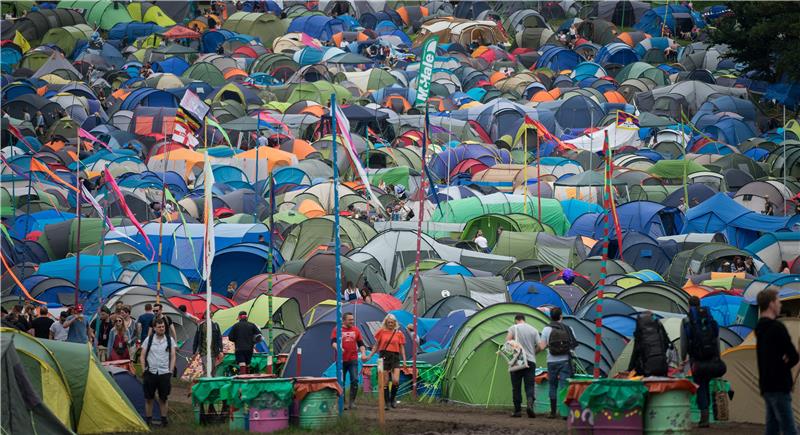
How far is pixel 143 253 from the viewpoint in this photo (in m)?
28.7

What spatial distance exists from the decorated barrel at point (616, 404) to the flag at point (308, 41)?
164 feet

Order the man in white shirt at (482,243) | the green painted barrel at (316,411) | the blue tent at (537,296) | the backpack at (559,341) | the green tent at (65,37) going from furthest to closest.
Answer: the green tent at (65,37) → the man in white shirt at (482,243) → the blue tent at (537,296) → the backpack at (559,341) → the green painted barrel at (316,411)

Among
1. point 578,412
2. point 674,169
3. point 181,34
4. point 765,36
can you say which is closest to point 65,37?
point 181,34

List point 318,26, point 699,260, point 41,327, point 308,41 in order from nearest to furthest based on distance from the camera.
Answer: point 41,327 < point 699,260 < point 308,41 < point 318,26

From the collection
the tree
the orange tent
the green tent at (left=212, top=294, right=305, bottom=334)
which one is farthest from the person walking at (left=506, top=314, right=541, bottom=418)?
the tree

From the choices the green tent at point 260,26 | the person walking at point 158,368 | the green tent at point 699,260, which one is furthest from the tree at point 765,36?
the person walking at point 158,368

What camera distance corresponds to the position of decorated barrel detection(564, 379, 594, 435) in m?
11.4

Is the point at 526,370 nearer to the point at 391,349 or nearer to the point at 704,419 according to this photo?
the point at 391,349

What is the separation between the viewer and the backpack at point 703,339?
40.9ft

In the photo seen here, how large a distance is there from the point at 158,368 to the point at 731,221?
784 inches

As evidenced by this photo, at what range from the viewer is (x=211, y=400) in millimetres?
13562

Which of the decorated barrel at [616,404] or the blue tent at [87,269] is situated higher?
the blue tent at [87,269]

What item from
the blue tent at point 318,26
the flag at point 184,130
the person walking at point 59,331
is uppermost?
the blue tent at point 318,26

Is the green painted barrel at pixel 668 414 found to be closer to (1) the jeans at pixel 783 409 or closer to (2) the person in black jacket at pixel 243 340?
(1) the jeans at pixel 783 409
